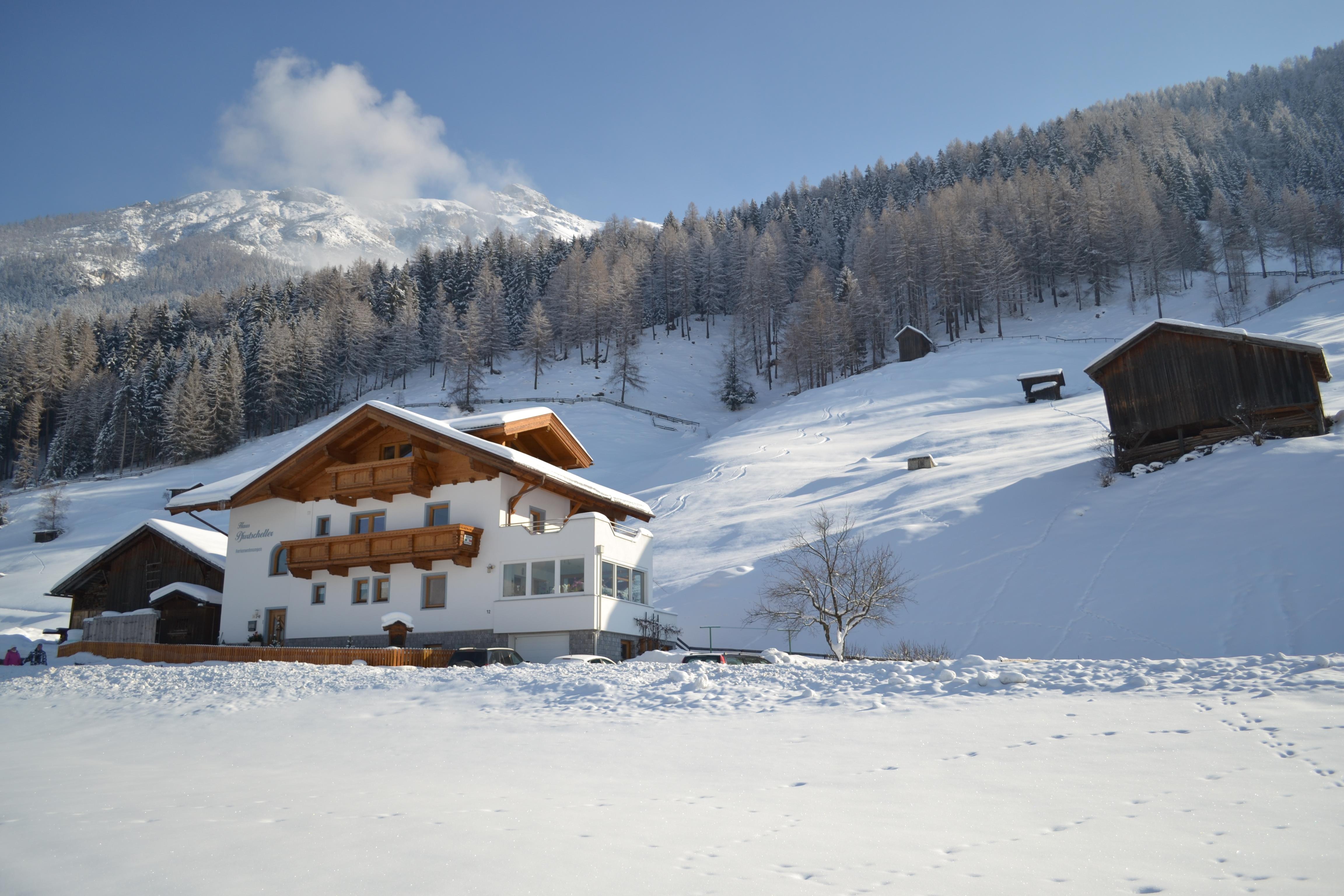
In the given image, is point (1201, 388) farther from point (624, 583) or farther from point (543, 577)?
point (543, 577)

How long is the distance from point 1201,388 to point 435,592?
106 ft

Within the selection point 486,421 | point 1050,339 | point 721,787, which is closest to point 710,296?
point 1050,339

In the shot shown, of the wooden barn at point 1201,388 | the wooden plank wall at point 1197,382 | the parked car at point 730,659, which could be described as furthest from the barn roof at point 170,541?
the wooden plank wall at point 1197,382

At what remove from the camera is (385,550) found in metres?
27.6

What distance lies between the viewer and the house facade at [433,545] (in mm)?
26750

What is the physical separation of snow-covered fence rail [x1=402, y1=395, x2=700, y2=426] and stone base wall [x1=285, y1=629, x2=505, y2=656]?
56.5 metres

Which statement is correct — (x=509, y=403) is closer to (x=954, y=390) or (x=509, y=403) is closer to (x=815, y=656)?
(x=954, y=390)

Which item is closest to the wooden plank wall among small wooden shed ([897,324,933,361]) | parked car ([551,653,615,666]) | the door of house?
parked car ([551,653,615,666])

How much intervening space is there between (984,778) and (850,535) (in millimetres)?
27130

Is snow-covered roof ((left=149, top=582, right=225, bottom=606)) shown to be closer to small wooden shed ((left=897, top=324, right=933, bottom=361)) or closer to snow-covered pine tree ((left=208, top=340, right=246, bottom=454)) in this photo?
snow-covered pine tree ((left=208, top=340, right=246, bottom=454))

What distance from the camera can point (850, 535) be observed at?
115ft

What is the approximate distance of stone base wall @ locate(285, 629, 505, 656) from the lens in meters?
26.8

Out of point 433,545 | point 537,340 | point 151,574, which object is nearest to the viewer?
point 433,545

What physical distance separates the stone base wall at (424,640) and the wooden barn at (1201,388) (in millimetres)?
25273
